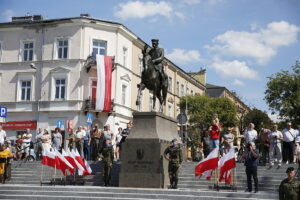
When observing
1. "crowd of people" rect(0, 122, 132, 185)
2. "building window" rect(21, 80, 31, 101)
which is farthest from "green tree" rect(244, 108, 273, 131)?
"crowd of people" rect(0, 122, 132, 185)

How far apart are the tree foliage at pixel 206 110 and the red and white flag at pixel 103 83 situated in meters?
16.5

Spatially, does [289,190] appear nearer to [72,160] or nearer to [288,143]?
[288,143]

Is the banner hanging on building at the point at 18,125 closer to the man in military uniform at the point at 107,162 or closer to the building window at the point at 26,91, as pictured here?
the building window at the point at 26,91

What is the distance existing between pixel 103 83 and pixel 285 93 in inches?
932

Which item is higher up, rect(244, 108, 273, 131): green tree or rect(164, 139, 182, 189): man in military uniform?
rect(244, 108, 273, 131): green tree

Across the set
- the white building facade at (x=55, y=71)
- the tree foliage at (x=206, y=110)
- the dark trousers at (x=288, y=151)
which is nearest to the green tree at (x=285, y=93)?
the tree foliage at (x=206, y=110)

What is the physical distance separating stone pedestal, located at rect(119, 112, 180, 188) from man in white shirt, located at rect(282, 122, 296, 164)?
483cm

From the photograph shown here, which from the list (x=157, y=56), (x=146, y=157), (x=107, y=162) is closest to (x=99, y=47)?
(x=157, y=56)

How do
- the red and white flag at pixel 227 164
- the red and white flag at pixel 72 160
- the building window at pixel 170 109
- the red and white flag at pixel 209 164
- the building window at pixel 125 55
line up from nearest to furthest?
1. the red and white flag at pixel 227 164
2. the red and white flag at pixel 209 164
3. the red and white flag at pixel 72 160
4. the building window at pixel 125 55
5. the building window at pixel 170 109

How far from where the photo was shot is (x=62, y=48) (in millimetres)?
39844

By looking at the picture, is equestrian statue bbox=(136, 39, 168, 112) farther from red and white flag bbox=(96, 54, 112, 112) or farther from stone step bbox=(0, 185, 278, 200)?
red and white flag bbox=(96, 54, 112, 112)

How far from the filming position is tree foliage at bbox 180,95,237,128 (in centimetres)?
5225

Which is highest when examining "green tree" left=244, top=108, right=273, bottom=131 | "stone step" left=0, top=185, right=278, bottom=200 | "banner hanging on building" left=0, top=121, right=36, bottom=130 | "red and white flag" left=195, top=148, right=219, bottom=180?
"green tree" left=244, top=108, right=273, bottom=131

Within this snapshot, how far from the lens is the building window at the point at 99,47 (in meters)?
39.8
